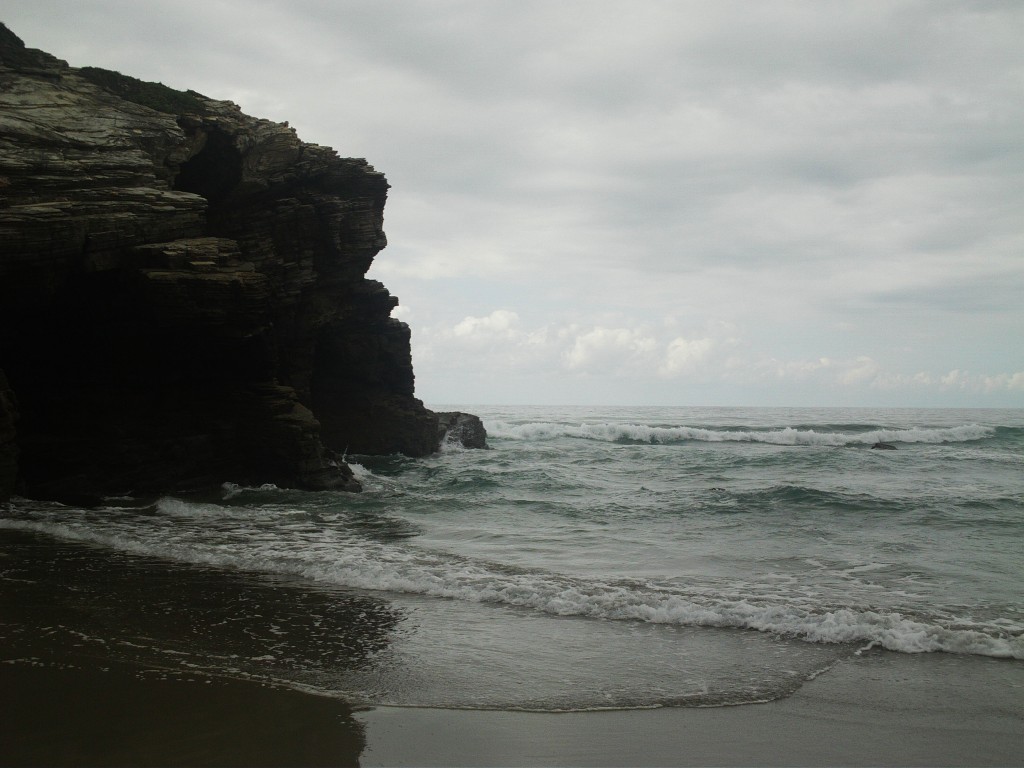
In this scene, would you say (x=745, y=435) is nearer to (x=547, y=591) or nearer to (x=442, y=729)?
(x=547, y=591)

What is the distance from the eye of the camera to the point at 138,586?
888 cm

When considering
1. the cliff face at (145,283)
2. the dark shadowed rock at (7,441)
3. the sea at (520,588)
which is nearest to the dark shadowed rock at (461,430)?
the cliff face at (145,283)

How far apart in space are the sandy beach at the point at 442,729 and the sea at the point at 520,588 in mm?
293

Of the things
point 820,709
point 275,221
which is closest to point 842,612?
point 820,709

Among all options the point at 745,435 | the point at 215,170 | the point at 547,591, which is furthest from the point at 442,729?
the point at 745,435

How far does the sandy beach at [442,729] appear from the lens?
4648mm

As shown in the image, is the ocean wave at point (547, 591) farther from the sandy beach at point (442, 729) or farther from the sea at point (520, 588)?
the sandy beach at point (442, 729)

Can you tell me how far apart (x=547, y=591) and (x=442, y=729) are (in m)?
3.98

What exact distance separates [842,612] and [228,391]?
1472cm

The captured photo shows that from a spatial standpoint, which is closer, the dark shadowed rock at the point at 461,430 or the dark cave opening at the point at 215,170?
the dark cave opening at the point at 215,170

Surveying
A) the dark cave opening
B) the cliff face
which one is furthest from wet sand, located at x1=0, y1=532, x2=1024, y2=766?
the dark cave opening

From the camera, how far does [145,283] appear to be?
1549cm

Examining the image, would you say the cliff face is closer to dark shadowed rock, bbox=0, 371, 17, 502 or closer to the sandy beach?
dark shadowed rock, bbox=0, 371, 17, 502

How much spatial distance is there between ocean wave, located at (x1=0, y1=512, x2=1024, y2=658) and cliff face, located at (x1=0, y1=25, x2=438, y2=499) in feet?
14.1
